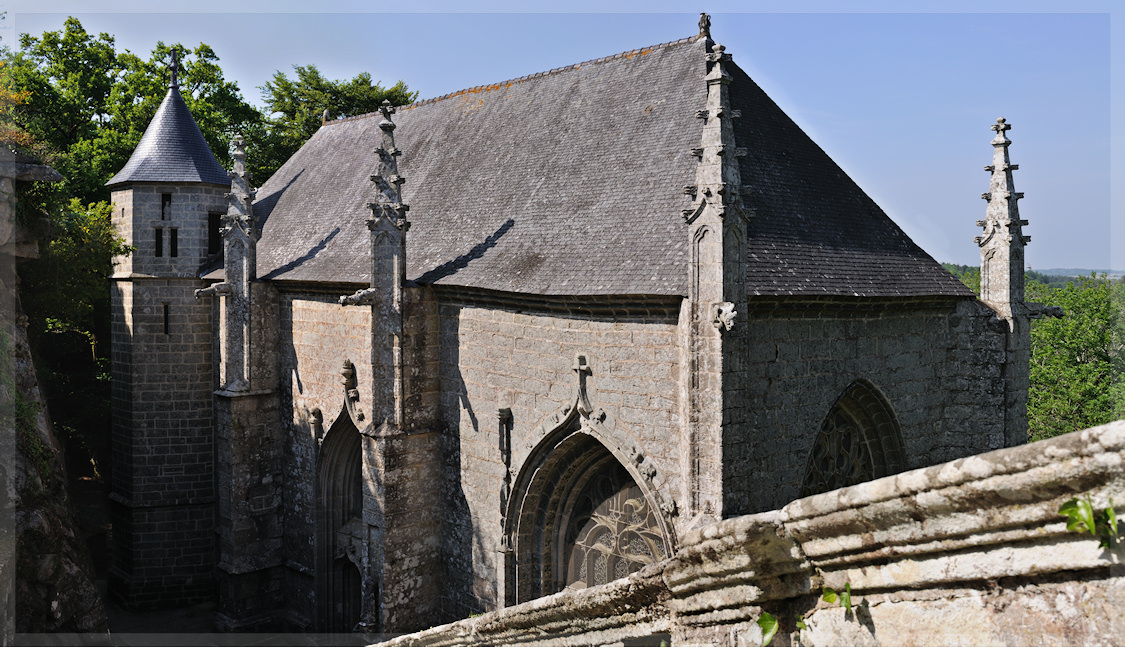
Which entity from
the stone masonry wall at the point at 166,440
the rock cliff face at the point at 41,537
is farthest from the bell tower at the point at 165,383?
the rock cliff face at the point at 41,537

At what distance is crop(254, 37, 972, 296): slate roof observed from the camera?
11.1m

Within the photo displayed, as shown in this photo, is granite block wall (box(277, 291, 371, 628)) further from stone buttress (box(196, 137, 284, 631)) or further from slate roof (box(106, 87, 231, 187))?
slate roof (box(106, 87, 231, 187))

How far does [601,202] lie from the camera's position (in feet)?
41.0

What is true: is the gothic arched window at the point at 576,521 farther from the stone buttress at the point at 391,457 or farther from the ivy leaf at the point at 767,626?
the ivy leaf at the point at 767,626

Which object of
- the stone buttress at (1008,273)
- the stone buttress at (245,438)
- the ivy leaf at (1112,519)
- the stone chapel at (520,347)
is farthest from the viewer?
the stone buttress at (245,438)

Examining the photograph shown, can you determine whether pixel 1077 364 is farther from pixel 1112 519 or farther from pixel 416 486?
pixel 1112 519

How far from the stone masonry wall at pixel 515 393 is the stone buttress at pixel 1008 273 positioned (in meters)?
6.13

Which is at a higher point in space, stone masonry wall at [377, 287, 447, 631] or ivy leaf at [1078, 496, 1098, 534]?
ivy leaf at [1078, 496, 1098, 534]

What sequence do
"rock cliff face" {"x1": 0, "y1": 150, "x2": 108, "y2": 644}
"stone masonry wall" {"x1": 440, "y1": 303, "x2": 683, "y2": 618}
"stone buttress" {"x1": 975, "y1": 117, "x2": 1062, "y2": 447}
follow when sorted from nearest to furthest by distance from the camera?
1. "stone masonry wall" {"x1": 440, "y1": 303, "x2": 683, "y2": 618}
2. "rock cliff face" {"x1": 0, "y1": 150, "x2": 108, "y2": 644}
3. "stone buttress" {"x1": 975, "y1": 117, "x2": 1062, "y2": 447}

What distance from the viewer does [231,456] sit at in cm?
1683

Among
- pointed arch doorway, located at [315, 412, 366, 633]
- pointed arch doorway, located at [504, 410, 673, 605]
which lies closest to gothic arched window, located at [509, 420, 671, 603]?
pointed arch doorway, located at [504, 410, 673, 605]

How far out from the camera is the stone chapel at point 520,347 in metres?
10.3

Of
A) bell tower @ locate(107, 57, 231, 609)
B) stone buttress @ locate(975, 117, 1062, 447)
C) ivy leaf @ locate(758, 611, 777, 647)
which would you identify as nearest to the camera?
ivy leaf @ locate(758, 611, 777, 647)

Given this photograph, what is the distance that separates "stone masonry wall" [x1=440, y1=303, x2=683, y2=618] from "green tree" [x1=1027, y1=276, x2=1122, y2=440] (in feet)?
92.9
